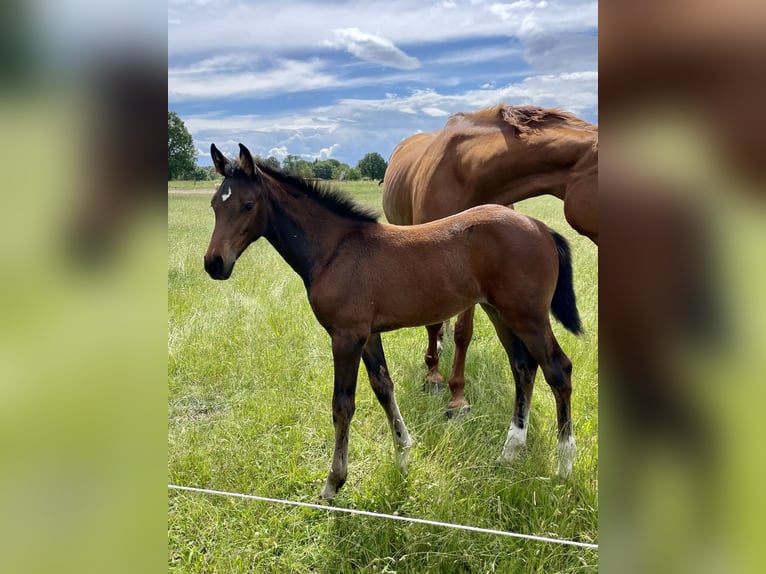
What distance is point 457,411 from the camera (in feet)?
9.85

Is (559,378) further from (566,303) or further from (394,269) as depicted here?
(394,269)

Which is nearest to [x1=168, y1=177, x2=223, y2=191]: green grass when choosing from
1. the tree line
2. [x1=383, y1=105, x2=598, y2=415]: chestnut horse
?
the tree line

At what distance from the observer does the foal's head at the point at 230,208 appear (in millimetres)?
2021

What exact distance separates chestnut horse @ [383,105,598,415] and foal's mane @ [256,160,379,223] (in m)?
0.50

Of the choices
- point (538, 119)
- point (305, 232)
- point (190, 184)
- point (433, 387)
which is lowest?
point (433, 387)

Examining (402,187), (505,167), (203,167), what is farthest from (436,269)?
(402,187)

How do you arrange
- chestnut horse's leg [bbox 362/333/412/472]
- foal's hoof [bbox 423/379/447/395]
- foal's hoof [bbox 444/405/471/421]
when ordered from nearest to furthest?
chestnut horse's leg [bbox 362/333/412/472]
foal's hoof [bbox 444/405/471/421]
foal's hoof [bbox 423/379/447/395]

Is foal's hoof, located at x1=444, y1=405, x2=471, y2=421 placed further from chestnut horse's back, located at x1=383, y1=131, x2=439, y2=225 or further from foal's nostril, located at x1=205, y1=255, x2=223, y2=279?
foal's nostril, located at x1=205, y1=255, x2=223, y2=279

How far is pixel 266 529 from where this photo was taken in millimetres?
2139

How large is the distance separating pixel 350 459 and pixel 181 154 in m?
1.78

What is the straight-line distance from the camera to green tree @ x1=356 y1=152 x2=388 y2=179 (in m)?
2.85

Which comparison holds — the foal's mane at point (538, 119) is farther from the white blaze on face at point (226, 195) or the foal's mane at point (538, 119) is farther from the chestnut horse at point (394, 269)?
the white blaze on face at point (226, 195)
